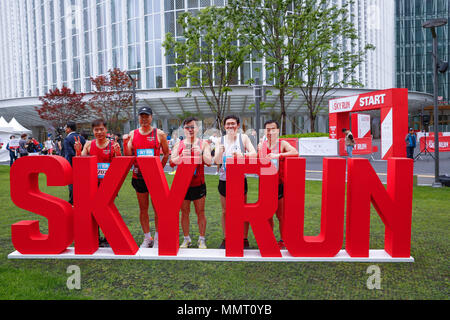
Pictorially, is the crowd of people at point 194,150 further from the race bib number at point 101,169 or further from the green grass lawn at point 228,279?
the green grass lawn at point 228,279

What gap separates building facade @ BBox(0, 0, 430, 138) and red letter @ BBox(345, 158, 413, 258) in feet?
80.4

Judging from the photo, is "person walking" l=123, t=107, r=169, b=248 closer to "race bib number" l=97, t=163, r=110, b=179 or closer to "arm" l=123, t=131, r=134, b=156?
"arm" l=123, t=131, r=134, b=156

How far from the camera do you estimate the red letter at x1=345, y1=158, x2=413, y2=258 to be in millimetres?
4168

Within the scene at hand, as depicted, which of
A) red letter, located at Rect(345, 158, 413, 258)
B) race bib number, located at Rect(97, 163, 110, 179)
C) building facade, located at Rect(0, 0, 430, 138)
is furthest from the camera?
building facade, located at Rect(0, 0, 430, 138)

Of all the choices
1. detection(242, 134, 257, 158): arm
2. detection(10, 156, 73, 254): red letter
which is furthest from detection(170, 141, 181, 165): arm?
detection(10, 156, 73, 254): red letter

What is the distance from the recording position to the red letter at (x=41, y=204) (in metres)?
4.38

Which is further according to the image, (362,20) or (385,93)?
(362,20)

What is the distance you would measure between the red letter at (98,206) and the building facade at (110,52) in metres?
24.6

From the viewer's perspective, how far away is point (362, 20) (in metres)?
42.2

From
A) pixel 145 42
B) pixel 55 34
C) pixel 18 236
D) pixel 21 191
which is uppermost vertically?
pixel 55 34
